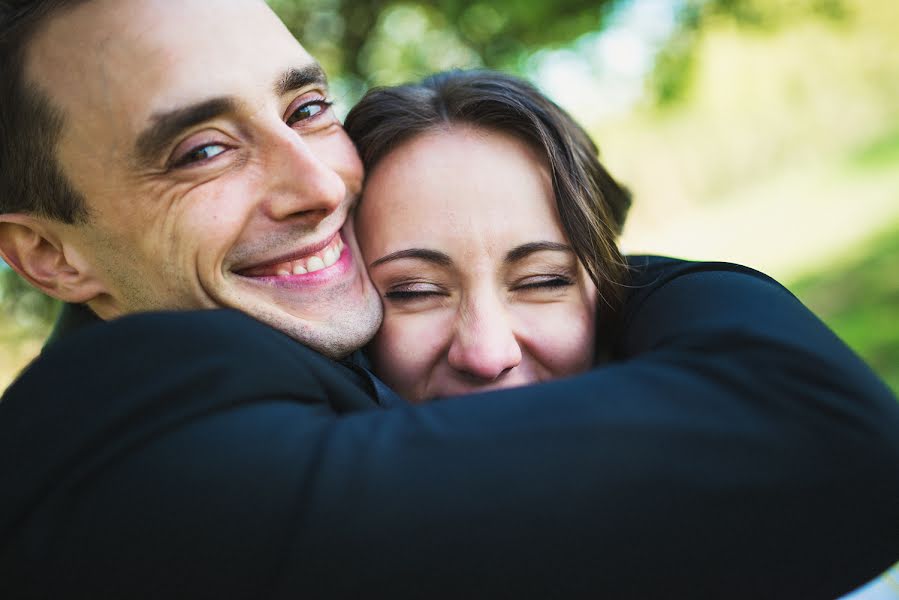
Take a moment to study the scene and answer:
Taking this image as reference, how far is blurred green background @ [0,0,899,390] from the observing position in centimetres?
735

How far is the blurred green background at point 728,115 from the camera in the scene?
7.35 m

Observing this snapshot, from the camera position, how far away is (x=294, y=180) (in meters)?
2.26

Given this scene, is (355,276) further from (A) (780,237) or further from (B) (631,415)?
(A) (780,237)

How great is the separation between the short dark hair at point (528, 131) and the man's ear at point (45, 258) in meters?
1.02

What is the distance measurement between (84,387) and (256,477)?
1.31ft

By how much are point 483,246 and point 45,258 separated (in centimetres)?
144

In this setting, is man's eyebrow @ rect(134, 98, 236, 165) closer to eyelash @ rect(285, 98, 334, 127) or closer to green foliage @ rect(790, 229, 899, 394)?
eyelash @ rect(285, 98, 334, 127)

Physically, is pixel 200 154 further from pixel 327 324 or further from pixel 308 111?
pixel 327 324

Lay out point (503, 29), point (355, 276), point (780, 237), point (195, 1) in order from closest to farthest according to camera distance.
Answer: point (195, 1) → point (355, 276) → point (503, 29) → point (780, 237)

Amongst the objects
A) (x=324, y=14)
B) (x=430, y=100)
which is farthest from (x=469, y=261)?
(x=324, y=14)

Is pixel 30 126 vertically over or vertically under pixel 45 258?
over

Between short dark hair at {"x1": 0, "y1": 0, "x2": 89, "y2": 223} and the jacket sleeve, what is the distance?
1059 millimetres

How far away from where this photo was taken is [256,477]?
1304 millimetres

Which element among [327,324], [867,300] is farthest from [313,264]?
[867,300]
